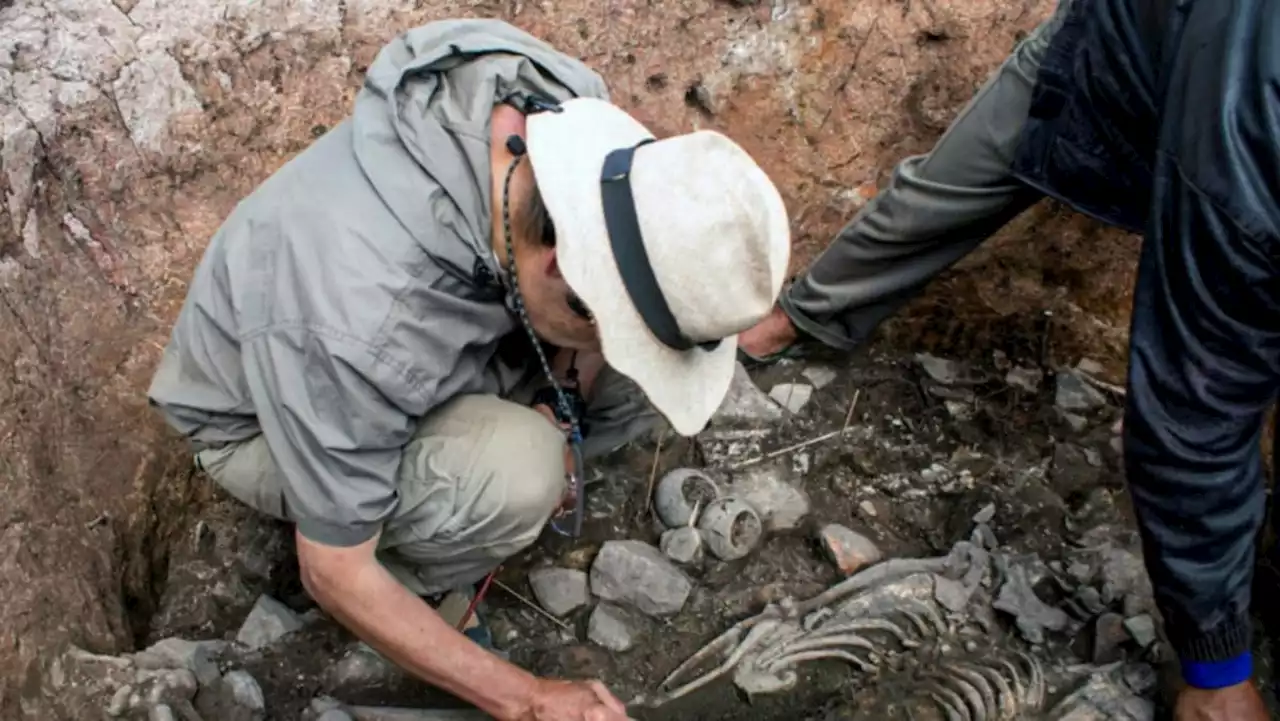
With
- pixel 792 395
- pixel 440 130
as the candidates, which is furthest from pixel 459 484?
pixel 792 395

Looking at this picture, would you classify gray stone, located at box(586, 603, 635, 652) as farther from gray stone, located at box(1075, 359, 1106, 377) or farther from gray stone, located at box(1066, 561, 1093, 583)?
gray stone, located at box(1075, 359, 1106, 377)

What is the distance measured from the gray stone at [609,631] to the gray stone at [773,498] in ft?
1.44

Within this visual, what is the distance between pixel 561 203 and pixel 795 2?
1825mm

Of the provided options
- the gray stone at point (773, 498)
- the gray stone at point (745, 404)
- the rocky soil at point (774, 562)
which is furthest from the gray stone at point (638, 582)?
the gray stone at point (745, 404)

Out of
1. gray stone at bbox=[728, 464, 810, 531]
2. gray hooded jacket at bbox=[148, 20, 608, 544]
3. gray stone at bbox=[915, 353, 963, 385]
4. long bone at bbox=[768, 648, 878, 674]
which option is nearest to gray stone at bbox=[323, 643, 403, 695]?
gray hooded jacket at bbox=[148, 20, 608, 544]

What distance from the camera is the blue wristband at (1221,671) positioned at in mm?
1979

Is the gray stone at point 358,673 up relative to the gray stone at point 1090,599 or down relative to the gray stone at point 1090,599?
down

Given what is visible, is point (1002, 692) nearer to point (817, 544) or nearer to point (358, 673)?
point (817, 544)

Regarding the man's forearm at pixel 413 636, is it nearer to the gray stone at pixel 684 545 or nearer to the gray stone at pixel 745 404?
the gray stone at pixel 684 545

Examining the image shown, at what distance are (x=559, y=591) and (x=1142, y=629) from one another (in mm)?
1246

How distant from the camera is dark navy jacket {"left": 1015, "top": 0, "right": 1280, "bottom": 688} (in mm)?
1611

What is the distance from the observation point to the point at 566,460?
2297mm

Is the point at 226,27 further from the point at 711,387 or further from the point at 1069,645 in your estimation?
the point at 1069,645

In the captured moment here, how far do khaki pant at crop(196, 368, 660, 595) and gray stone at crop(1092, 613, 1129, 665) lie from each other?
1190 mm
